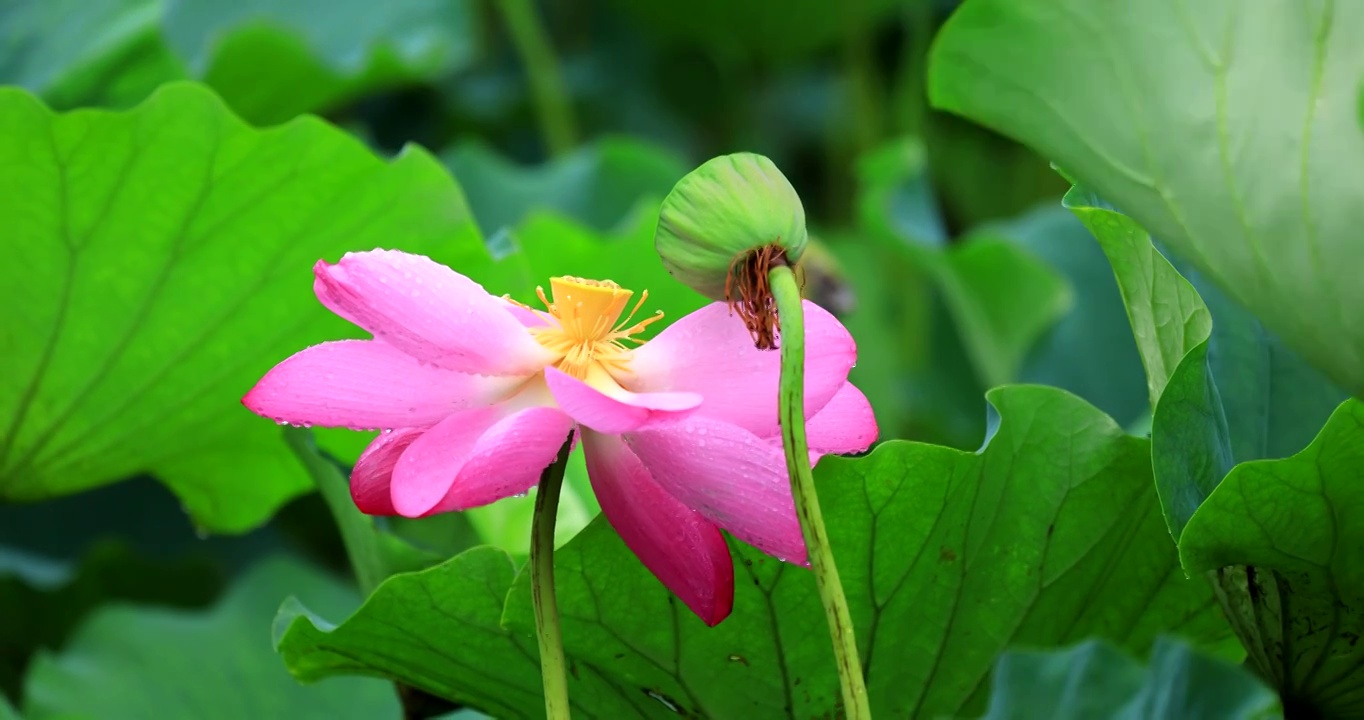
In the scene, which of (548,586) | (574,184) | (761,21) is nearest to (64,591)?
(574,184)

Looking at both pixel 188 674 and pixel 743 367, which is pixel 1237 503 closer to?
pixel 743 367

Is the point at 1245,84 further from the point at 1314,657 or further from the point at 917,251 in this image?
the point at 917,251

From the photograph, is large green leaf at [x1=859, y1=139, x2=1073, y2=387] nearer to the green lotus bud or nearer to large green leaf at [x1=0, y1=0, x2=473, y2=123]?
large green leaf at [x1=0, y1=0, x2=473, y2=123]

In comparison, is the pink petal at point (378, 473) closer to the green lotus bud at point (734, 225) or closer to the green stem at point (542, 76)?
the green lotus bud at point (734, 225)

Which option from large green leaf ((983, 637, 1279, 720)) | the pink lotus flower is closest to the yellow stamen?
the pink lotus flower

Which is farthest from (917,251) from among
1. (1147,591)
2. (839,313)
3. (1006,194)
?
(1147,591)

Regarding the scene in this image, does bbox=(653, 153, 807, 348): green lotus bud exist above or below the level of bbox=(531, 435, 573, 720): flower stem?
above

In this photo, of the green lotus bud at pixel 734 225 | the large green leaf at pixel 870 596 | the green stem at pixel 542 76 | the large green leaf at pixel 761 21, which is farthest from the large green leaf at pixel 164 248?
the large green leaf at pixel 761 21
